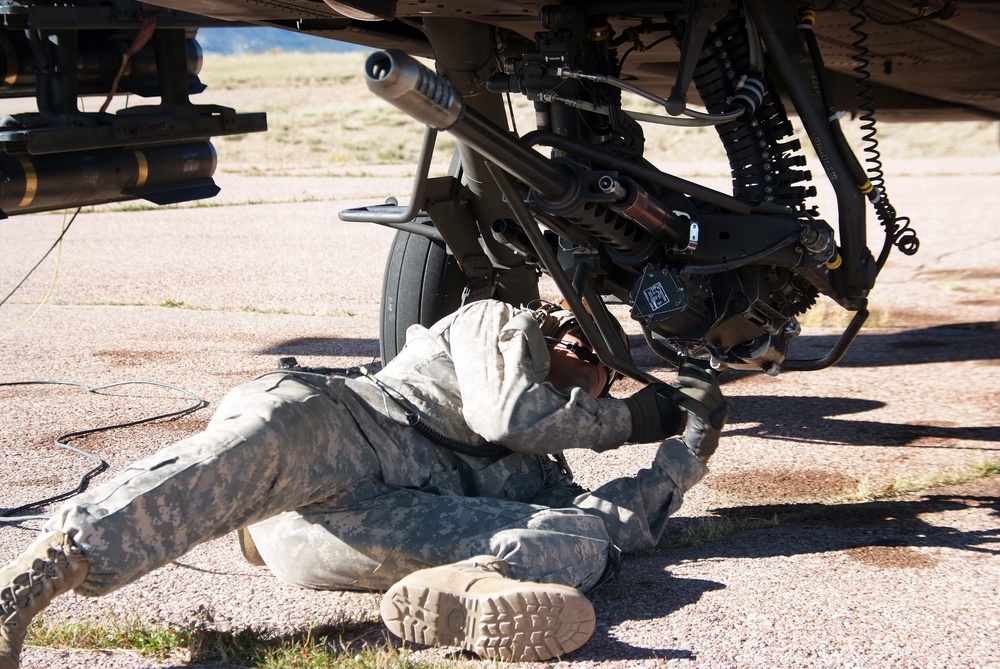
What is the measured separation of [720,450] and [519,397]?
1752mm

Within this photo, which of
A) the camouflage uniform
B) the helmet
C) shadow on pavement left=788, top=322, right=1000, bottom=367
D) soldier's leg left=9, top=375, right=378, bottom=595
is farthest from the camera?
shadow on pavement left=788, top=322, right=1000, bottom=367

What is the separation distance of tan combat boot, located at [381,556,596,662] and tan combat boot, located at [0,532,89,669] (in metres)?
0.77

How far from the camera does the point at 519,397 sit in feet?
10.7

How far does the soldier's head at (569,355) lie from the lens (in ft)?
12.7

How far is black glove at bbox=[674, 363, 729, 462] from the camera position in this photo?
3547 mm

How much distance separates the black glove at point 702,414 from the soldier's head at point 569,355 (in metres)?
0.37

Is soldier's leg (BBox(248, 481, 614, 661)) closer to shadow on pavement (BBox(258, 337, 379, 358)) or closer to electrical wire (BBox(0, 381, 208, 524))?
electrical wire (BBox(0, 381, 208, 524))

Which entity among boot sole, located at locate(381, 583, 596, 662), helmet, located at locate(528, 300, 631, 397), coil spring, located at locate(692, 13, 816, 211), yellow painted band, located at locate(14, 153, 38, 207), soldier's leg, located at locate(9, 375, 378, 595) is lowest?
boot sole, located at locate(381, 583, 596, 662)

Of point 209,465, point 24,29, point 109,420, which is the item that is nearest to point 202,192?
point 24,29

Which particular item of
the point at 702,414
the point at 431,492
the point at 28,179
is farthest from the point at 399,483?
the point at 28,179

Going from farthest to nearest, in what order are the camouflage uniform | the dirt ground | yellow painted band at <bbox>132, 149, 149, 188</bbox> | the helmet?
→ yellow painted band at <bbox>132, 149, 149, 188</bbox> < the helmet < the dirt ground < the camouflage uniform

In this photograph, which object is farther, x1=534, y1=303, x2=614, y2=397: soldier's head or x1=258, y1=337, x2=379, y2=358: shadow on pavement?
x1=258, y1=337, x2=379, y2=358: shadow on pavement

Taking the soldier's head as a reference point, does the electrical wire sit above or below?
below

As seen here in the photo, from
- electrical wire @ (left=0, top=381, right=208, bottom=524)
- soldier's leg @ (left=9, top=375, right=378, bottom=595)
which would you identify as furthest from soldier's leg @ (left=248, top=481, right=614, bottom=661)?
electrical wire @ (left=0, top=381, right=208, bottom=524)
